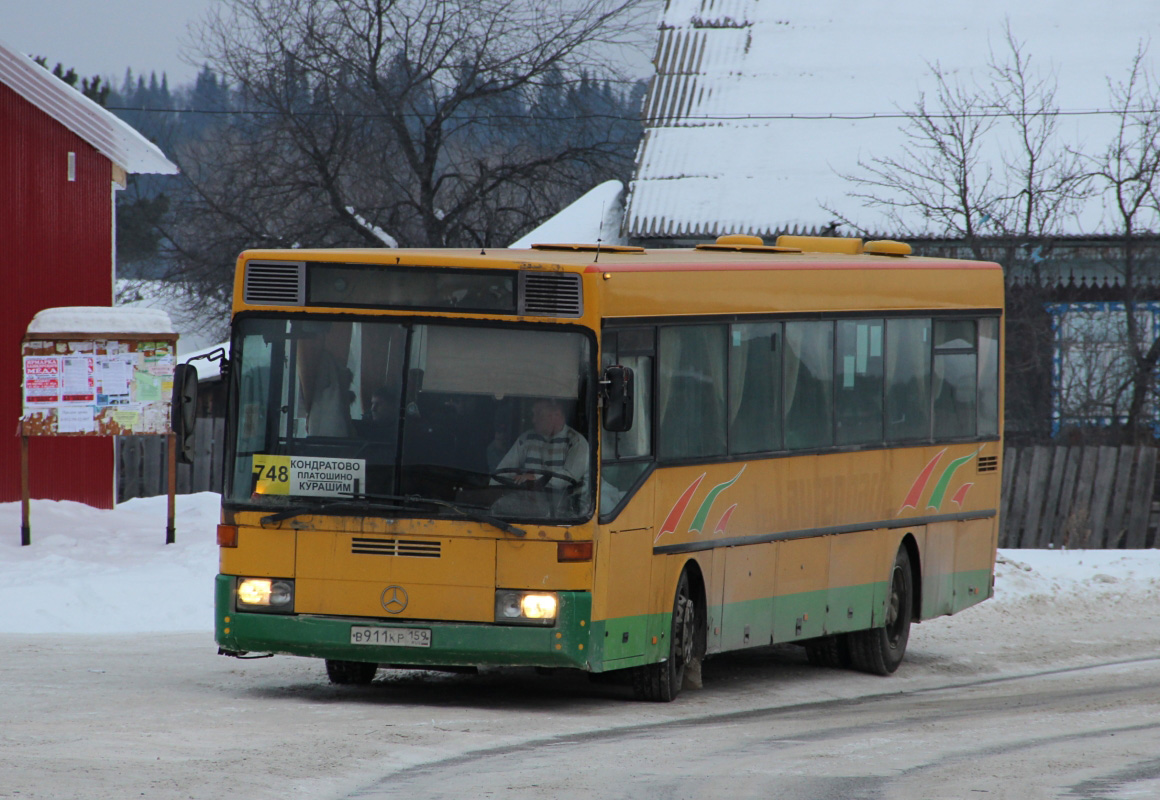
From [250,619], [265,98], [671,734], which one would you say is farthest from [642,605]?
[265,98]

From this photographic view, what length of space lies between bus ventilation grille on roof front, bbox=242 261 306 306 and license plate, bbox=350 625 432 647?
1.86 meters

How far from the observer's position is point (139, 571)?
54.4 feet

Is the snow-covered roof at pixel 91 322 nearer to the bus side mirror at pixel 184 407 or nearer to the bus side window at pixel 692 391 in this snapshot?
the bus side mirror at pixel 184 407

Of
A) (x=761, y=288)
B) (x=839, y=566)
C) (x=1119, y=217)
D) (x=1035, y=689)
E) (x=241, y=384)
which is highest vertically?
(x=1119, y=217)

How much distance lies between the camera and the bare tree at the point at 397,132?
36.8 metres

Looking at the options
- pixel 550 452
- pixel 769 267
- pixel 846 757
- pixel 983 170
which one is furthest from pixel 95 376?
pixel 983 170

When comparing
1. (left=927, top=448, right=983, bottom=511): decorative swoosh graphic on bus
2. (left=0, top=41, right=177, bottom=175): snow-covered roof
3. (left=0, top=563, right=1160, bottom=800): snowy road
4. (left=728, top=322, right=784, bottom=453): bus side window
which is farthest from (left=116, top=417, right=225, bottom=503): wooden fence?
(left=728, top=322, right=784, bottom=453): bus side window

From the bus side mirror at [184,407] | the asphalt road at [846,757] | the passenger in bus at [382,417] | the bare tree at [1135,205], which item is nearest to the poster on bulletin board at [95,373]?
the bus side mirror at [184,407]

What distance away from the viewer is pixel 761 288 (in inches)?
450

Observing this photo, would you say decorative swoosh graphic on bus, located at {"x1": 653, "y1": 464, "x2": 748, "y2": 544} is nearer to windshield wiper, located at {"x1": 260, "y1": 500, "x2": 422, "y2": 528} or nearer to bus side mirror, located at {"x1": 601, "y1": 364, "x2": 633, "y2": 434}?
bus side mirror, located at {"x1": 601, "y1": 364, "x2": 633, "y2": 434}

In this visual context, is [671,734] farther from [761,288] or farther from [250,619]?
[761,288]

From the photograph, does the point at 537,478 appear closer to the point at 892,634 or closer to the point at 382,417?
the point at 382,417

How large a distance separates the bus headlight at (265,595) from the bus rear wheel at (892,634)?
491cm

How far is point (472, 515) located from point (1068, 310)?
1724 cm
